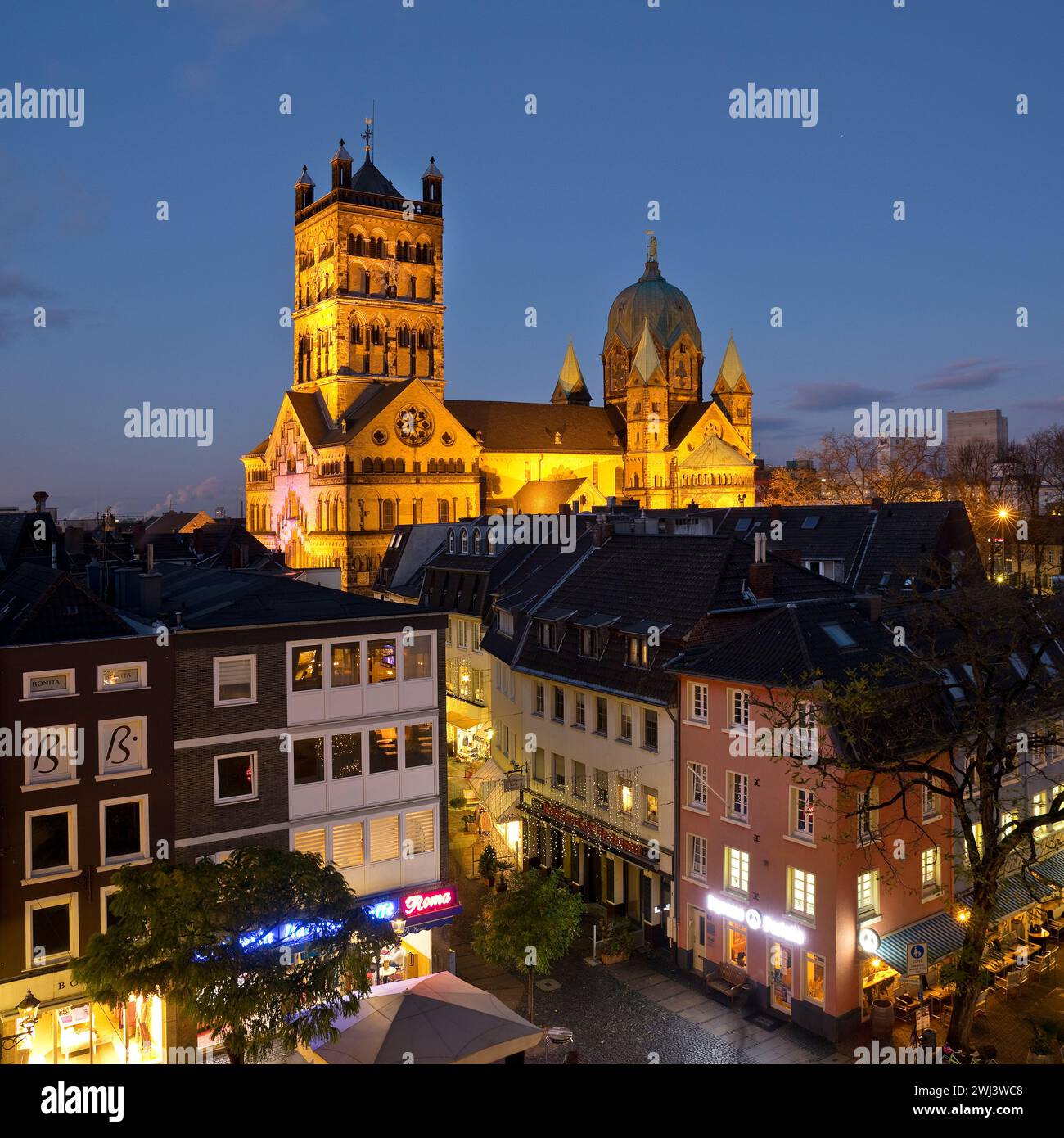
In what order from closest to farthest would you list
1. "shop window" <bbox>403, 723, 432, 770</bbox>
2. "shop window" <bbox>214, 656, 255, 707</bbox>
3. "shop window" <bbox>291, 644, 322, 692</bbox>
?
"shop window" <bbox>214, 656, 255, 707</bbox>, "shop window" <bbox>291, 644, 322, 692</bbox>, "shop window" <bbox>403, 723, 432, 770</bbox>

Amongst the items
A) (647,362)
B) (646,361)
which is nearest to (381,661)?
(647,362)

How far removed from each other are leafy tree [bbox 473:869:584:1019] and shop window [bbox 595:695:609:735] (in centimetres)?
832

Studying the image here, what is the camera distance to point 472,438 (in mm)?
112438

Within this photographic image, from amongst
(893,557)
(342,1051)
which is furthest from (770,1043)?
(893,557)

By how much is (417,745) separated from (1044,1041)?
54.7 ft

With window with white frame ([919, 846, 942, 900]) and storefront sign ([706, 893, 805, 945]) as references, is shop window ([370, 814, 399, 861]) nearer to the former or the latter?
storefront sign ([706, 893, 805, 945])

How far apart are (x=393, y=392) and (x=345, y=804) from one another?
285 ft

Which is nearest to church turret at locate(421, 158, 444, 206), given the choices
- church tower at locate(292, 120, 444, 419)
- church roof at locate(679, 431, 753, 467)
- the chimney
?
church tower at locate(292, 120, 444, 419)

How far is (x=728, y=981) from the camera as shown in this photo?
2792 cm

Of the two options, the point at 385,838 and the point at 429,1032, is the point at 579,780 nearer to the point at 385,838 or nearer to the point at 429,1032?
the point at 385,838

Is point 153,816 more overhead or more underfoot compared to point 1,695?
more underfoot

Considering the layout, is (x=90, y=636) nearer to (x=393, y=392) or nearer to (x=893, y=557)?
(x=893, y=557)

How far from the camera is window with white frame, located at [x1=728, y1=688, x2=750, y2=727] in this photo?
27.9 metres
